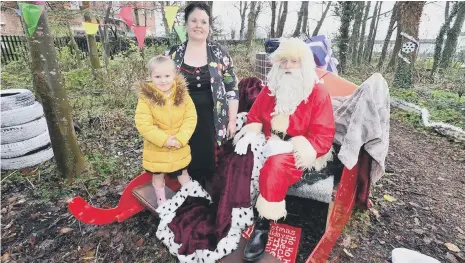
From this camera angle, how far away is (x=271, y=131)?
245cm

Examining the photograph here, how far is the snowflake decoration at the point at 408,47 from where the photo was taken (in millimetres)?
7426

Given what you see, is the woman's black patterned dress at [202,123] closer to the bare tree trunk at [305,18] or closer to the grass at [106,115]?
the grass at [106,115]

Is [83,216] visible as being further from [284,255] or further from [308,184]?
[308,184]

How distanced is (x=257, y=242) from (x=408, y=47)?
757 centimetres

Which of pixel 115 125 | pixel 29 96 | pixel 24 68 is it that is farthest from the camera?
pixel 24 68

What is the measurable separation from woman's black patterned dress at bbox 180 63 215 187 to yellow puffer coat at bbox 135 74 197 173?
7.2 inches

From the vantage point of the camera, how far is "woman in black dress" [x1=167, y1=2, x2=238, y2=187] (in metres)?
2.44

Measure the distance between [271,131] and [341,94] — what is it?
84 cm

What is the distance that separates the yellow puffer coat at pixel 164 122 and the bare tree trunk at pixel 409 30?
24.2ft

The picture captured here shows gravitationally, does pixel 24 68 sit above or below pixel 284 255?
above

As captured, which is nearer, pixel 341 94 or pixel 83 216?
pixel 83 216

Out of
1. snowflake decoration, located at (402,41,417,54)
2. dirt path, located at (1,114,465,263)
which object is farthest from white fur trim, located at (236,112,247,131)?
snowflake decoration, located at (402,41,417,54)

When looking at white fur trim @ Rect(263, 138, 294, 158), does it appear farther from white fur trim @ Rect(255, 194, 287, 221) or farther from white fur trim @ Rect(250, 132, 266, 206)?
white fur trim @ Rect(255, 194, 287, 221)

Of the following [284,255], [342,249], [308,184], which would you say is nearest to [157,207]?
[284,255]
